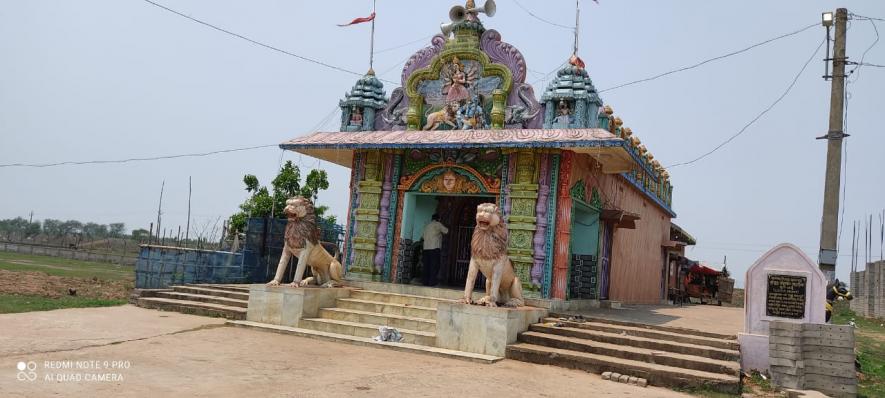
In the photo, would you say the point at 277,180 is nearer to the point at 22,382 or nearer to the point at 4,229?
the point at 22,382

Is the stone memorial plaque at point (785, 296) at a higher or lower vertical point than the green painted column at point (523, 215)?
lower

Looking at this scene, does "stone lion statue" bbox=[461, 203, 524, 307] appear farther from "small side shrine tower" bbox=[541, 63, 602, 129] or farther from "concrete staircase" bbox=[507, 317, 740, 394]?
"small side shrine tower" bbox=[541, 63, 602, 129]

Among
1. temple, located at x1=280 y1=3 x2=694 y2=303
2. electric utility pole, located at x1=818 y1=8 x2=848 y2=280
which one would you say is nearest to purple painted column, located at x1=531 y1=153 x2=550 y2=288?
temple, located at x1=280 y1=3 x2=694 y2=303

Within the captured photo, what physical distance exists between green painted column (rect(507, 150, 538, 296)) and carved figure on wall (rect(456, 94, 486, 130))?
111cm

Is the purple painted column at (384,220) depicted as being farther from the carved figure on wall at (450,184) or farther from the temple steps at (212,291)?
the temple steps at (212,291)

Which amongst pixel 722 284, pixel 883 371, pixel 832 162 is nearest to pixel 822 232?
pixel 832 162

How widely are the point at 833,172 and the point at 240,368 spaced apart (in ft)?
34.1

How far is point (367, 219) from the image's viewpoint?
1292 cm

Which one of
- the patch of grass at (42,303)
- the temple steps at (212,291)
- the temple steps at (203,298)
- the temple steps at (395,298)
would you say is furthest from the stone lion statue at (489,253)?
the patch of grass at (42,303)

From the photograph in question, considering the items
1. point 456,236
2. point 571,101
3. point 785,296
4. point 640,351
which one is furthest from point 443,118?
point 785,296

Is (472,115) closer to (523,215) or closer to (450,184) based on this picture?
(450,184)

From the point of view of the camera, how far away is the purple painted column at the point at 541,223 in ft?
37.0

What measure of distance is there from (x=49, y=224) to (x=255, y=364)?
81.3 metres

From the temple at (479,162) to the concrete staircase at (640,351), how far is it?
6.79 ft
